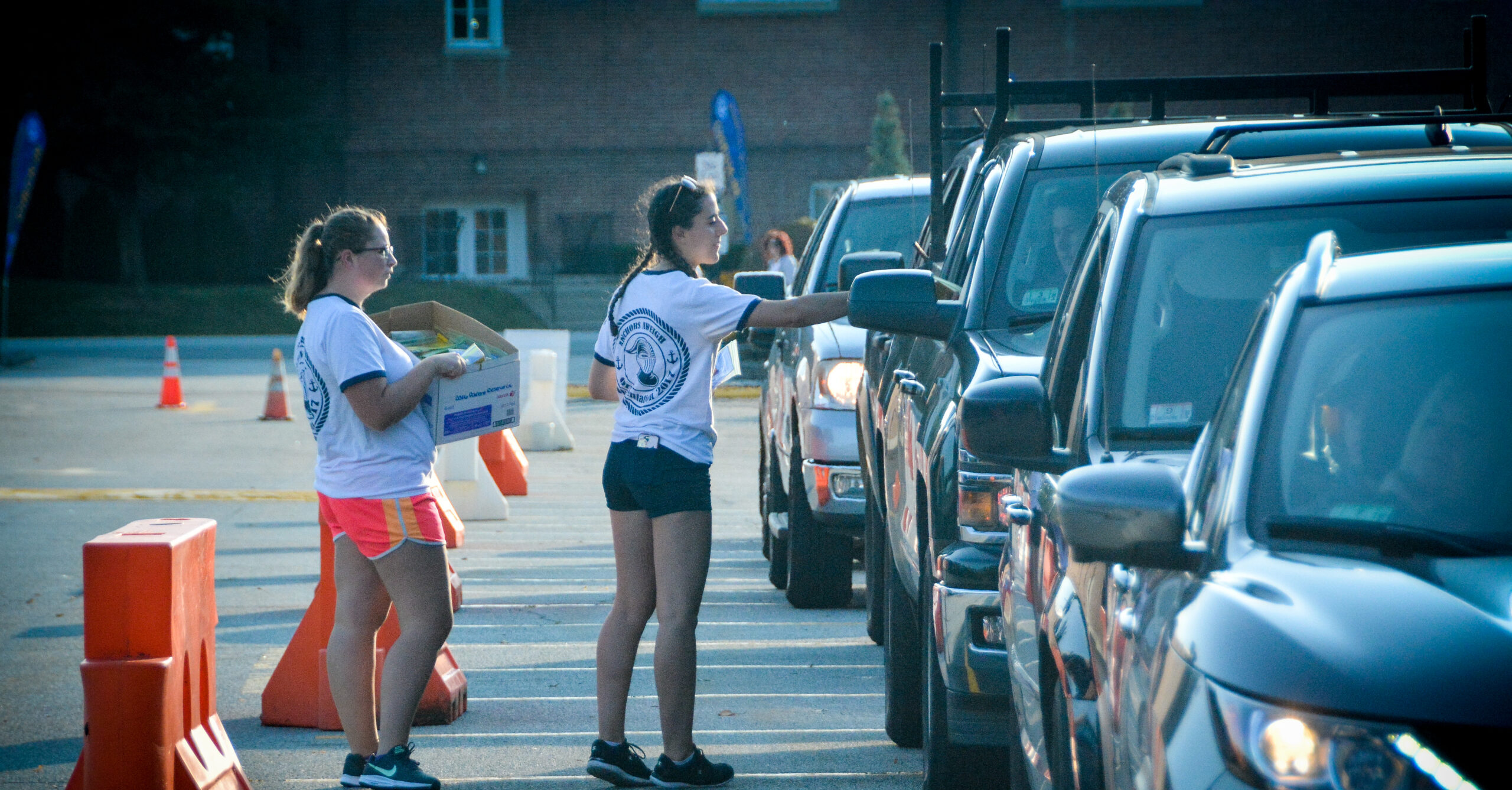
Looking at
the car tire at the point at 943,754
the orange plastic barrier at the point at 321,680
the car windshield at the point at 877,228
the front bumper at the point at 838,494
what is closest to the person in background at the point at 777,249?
the car windshield at the point at 877,228

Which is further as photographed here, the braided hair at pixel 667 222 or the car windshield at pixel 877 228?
the car windshield at pixel 877 228

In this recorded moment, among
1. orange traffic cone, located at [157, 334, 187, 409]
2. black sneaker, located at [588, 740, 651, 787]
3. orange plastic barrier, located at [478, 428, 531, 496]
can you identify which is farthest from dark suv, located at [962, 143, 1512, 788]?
orange traffic cone, located at [157, 334, 187, 409]

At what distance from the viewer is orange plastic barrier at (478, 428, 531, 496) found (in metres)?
13.0

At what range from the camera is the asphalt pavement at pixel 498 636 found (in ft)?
18.8

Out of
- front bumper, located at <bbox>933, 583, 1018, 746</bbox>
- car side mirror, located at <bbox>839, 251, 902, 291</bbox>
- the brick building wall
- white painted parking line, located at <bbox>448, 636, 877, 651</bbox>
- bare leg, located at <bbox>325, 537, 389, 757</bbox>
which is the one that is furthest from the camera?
the brick building wall

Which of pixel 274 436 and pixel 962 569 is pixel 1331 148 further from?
pixel 274 436

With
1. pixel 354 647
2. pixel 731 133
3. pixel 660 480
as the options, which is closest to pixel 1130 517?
pixel 660 480

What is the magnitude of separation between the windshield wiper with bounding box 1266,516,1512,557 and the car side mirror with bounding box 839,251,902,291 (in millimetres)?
4603

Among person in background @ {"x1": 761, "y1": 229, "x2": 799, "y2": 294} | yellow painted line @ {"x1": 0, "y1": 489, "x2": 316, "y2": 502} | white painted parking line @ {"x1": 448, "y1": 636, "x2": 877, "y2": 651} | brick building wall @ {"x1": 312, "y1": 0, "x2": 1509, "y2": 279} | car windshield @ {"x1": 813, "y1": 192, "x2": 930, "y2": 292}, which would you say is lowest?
white painted parking line @ {"x1": 448, "y1": 636, "x2": 877, "y2": 651}

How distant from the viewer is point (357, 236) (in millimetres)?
5199

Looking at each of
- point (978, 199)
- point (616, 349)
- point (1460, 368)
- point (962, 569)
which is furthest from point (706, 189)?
point (1460, 368)

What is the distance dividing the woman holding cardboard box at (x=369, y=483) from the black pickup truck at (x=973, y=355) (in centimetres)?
141

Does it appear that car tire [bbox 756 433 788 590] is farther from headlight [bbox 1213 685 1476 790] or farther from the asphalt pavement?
headlight [bbox 1213 685 1476 790]

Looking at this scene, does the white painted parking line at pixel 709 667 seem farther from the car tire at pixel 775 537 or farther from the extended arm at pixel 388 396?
the extended arm at pixel 388 396
